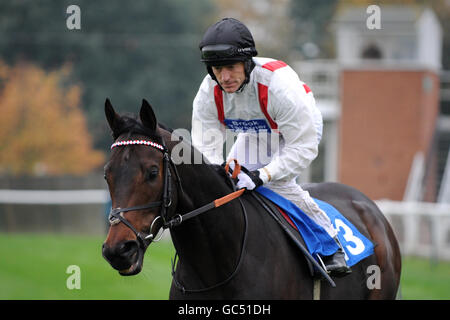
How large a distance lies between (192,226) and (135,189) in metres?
0.55

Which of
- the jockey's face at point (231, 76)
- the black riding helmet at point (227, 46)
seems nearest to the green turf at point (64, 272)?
the jockey's face at point (231, 76)

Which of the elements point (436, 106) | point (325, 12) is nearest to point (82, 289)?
point (436, 106)

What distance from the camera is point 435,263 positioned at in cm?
1252

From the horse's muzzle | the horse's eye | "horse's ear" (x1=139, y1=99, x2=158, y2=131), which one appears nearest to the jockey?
"horse's ear" (x1=139, y1=99, x2=158, y2=131)

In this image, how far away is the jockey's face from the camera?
4086 mm

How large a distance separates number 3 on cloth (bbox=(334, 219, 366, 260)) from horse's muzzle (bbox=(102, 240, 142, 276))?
1.87 meters

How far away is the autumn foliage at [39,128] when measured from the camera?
25.4 m

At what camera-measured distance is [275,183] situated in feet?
14.6

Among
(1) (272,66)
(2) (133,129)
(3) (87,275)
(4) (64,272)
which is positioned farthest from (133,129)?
(4) (64,272)

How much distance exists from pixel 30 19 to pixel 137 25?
554cm

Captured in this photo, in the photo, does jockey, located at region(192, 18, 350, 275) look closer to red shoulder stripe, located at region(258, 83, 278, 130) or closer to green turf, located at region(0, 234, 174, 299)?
red shoulder stripe, located at region(258, 83, 278, 130)
